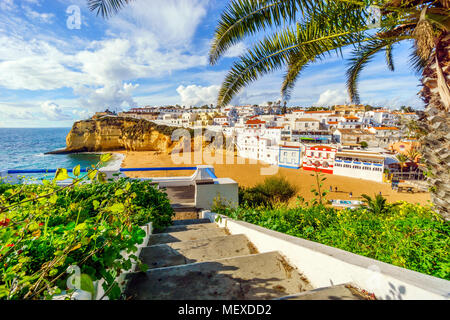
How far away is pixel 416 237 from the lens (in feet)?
8.59

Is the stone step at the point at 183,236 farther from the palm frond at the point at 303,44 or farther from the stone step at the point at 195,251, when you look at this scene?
the palm frond at the point at 303,44

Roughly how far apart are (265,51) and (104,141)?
56265 mm

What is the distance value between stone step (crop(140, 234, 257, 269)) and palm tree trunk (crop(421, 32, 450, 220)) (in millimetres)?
3352

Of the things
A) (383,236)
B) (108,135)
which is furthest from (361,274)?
(108,135)

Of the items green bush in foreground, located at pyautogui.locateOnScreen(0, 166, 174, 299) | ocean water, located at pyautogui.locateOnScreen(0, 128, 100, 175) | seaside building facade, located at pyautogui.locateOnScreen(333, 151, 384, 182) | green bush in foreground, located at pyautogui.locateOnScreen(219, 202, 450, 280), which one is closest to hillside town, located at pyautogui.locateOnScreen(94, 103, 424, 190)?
seaside building facade, located at pyautogui.locateOnScreen(333, 151, 384, 182)

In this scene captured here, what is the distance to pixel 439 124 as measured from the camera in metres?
3.41

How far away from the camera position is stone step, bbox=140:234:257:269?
224cm

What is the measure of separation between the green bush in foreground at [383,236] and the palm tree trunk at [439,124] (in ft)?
1.43

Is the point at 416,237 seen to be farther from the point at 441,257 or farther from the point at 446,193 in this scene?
the point at 446,193

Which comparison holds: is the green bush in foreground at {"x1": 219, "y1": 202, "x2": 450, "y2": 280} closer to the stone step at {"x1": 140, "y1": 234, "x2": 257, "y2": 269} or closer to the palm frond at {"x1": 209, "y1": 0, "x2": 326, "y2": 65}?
the stone step at {"x1": 140, "y1": 234, "x2": 257, "y2": 269}

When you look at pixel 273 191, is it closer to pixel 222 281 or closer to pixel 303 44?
pixel 303 44

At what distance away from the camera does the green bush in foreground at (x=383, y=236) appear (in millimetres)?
2219

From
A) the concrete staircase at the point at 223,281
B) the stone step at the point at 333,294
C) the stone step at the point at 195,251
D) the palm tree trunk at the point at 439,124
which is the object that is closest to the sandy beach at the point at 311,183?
the stone step at the point at 195,251
